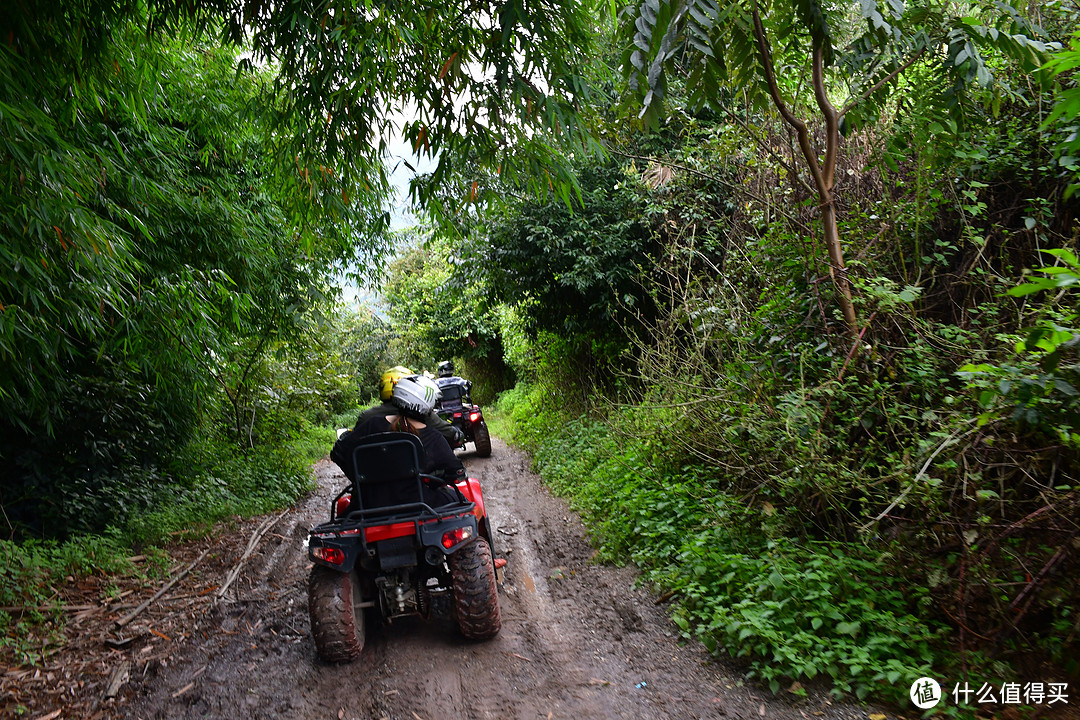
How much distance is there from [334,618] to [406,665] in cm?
49

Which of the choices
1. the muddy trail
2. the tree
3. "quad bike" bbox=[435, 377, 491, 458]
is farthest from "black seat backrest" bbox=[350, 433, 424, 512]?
"quad bike" bbox=[435, 377, 491, 458]

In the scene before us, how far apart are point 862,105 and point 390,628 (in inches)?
174

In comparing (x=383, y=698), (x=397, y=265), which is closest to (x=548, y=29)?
(x=383, y=698)

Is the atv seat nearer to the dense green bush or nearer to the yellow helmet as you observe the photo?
the yellow helmet

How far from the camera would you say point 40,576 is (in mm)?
5098

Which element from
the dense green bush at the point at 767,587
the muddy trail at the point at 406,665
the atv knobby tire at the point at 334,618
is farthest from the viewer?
the atv knobby tire at the point at 334,618

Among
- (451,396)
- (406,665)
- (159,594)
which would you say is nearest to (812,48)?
(406,665)

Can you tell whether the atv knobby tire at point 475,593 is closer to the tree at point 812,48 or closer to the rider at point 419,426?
the rider at point 419,426

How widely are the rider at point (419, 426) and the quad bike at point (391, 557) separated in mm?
155

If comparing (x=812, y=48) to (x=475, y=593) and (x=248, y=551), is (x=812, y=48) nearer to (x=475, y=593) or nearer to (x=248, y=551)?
(x=475, y=593)

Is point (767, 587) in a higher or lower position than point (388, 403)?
lower

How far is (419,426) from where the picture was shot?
4262 mm

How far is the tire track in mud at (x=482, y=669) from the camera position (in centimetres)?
317


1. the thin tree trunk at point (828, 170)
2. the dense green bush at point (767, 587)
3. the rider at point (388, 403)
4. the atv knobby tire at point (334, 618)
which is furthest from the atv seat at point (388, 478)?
the thin tree trunk at point (828, 170)
